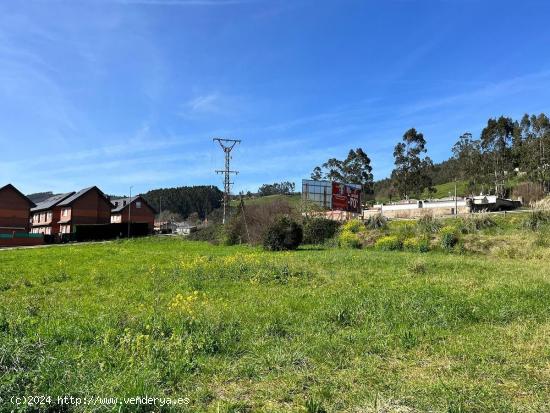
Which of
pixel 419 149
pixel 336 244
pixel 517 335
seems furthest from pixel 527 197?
pixel 517 335

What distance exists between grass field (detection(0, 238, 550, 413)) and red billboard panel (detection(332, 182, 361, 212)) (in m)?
47.3

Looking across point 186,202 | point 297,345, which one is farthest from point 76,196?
point 186,202

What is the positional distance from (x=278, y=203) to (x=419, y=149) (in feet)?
151

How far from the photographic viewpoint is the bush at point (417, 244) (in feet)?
80.3

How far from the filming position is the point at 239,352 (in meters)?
6.42

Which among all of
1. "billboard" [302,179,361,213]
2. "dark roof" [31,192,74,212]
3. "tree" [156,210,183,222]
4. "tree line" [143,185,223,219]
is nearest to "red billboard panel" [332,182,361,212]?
"billboard" [302,179,361,213]

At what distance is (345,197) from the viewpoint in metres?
61.2

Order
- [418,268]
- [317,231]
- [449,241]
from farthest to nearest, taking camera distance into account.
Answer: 1. [317,231]
2. [449,241]
3. [418,268]

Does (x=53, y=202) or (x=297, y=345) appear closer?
(x=297, y=345)

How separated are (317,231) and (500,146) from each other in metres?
52.9

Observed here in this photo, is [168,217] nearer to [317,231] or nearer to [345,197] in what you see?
[345,197]

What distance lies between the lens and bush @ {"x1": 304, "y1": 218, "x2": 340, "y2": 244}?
34.8m

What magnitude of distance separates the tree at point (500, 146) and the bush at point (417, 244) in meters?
54.4

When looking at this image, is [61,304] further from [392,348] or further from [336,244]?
[336,244]
